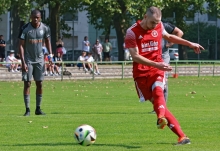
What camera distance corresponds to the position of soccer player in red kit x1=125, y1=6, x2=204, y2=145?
994 cm

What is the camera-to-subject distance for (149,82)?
10.3 m

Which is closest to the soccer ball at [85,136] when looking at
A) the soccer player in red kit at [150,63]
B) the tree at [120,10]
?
the soccer player in red kit at [150,63]

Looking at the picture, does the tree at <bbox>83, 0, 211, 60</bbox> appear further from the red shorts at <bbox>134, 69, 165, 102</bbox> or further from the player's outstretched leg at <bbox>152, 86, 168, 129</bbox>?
the player's outstretched leg at <bbox>152, 86, 168, 129</bbox>

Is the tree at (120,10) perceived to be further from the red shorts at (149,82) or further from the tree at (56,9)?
the red shorts at (149,82)

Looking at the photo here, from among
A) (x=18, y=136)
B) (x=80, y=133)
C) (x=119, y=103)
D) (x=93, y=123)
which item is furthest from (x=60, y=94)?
(x=80, y=133)

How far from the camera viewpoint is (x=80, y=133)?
10.0 m

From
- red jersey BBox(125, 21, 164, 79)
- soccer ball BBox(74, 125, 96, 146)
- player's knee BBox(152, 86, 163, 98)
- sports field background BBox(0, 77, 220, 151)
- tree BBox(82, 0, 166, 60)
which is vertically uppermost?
tree BBox(82, 0, 166, 60)

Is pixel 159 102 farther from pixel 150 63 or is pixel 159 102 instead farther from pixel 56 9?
pixel 56 9

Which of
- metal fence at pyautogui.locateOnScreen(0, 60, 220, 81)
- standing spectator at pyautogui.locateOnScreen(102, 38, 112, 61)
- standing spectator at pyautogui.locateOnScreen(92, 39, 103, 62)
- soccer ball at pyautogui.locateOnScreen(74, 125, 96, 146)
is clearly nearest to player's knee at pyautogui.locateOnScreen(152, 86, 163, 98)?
soccer ball at pyautogui.locateOnScreen(74, 125, 96, 146)

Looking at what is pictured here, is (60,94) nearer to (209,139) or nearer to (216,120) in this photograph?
(216,120)

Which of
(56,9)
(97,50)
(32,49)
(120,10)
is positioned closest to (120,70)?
(120,10)

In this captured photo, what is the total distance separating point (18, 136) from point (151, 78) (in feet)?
8.63

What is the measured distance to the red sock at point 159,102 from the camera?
387 inches

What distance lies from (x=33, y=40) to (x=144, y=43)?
5.34m
